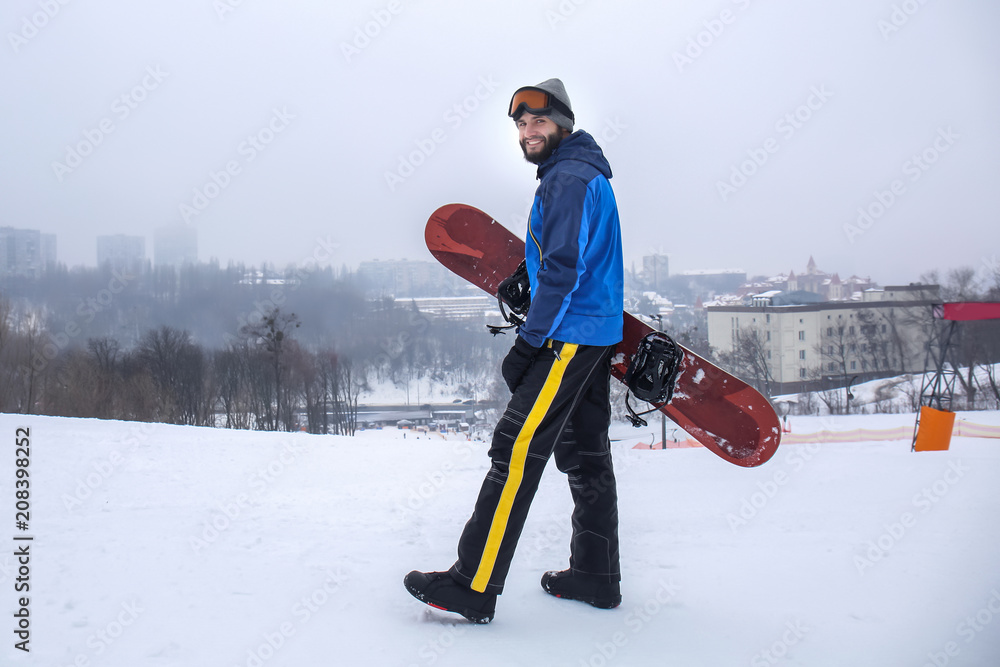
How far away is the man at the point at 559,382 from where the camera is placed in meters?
1.88

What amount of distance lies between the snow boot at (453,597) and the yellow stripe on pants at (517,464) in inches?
3.6

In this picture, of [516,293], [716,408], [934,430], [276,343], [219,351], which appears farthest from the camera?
[219,351]

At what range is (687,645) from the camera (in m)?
1.76

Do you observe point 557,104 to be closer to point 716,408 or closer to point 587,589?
point 716,408

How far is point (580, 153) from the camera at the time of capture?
207cm

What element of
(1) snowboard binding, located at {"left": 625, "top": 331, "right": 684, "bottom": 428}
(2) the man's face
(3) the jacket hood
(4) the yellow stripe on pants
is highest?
Result: (2) the man's face

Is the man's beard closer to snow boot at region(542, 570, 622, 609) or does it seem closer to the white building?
snow boot at region(542, 570, 622, 609)

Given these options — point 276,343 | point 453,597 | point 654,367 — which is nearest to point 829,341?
point 276,343

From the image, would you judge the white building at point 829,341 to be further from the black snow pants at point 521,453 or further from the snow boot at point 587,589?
the black snow pants at point 521,453

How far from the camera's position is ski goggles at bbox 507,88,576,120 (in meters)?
2.11

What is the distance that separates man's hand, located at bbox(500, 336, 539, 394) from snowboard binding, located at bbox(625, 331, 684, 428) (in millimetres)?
435

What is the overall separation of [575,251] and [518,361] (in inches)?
15.6

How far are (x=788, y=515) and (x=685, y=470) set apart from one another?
6.00 ft

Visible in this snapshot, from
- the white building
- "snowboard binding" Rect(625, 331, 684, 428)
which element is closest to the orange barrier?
"snowboard binding" Rect(625, 331, 684, 428)
